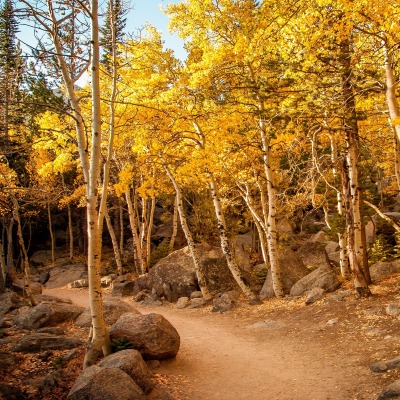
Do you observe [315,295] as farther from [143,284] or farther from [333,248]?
[333,248]

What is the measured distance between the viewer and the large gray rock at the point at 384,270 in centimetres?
1065

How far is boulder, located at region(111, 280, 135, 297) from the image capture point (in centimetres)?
1692

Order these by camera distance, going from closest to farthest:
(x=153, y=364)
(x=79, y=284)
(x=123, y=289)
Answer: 1. (x=153, y=364)
2. (x=123, y=289)
3. (x=79, y=284)

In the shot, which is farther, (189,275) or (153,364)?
(189,275)

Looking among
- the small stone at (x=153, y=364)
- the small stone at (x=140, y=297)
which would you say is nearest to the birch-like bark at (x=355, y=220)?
the small stone at (x=153, y=364)

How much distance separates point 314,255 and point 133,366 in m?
11.0

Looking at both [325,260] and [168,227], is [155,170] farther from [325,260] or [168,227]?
[168,227]

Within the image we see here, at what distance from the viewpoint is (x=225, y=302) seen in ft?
41.0

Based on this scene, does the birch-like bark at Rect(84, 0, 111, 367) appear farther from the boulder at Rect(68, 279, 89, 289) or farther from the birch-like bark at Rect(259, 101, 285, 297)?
the boulder at Rect(68, 279, 89, 289)

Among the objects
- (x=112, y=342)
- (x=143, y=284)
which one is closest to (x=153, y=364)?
(x=112, y=342)

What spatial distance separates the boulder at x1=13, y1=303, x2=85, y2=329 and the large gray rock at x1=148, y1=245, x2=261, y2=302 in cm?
455

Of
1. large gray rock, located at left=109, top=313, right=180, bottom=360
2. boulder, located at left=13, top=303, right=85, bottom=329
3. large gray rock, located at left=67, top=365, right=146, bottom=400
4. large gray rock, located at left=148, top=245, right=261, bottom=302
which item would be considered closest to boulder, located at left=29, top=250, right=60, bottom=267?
large gray rock, located at left=148, top=245, right=261, bottom=302

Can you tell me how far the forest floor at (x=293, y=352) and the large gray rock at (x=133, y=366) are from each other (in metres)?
0.72

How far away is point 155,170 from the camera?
1689 cm
